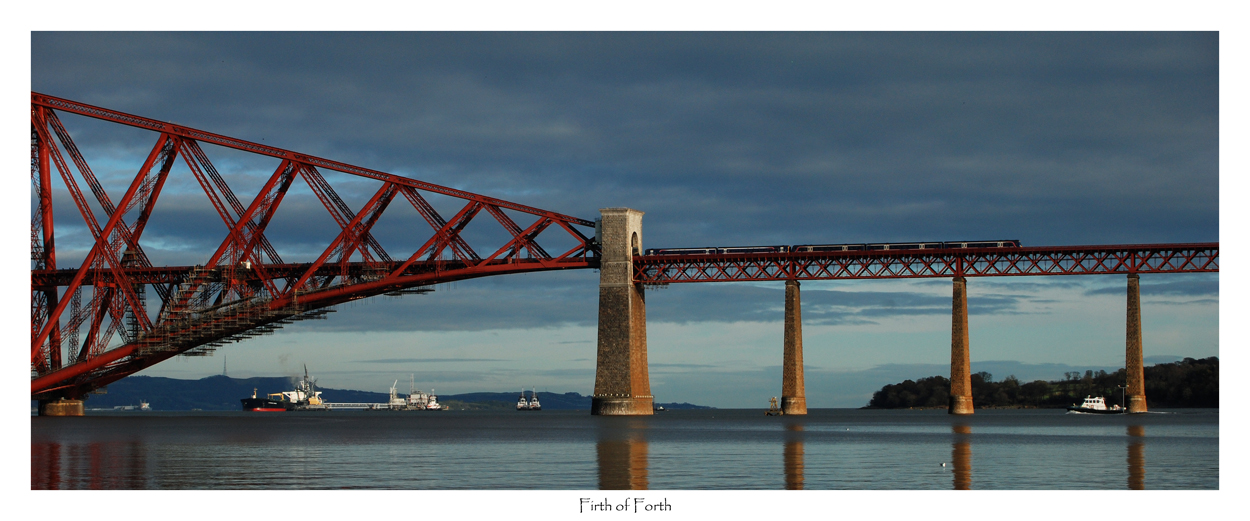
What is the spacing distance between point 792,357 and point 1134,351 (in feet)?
111

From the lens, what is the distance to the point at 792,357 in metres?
107

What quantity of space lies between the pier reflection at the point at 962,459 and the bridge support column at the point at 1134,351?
45.1 meters

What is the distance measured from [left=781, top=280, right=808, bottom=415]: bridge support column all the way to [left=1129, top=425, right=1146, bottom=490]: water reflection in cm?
3900

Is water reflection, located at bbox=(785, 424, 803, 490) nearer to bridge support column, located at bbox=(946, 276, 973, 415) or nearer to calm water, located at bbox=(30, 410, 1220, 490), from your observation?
calm water, located at bbox=(30, 410, 1220, 490)

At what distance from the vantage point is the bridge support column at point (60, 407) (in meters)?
106

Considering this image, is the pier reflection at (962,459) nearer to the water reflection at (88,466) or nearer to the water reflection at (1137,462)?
the water reflection at (1137,462)

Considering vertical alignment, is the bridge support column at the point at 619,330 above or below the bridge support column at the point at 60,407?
above

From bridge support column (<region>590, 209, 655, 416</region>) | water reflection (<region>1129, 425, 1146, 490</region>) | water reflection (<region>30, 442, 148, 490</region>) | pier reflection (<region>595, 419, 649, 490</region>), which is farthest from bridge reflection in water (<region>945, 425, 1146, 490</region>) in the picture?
bridge support column (<region>590, 209, 655, 416</region>)

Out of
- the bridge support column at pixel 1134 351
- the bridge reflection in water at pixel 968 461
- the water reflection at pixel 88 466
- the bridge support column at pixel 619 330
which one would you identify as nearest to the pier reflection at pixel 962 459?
the bridge reflection in water at pixel 968 461

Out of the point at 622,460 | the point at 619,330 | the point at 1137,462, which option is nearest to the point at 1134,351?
the point at 619,330

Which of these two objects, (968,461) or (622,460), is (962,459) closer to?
(968,461)

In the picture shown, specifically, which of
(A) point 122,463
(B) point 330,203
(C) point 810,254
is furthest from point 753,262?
(A) point 122,463

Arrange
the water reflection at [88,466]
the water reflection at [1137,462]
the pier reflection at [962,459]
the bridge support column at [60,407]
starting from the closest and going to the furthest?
the water reflection at [88,466] → the pier reflection at [962,459] → the water reflection at [1137,462] → the bridge support column at [60,407]
